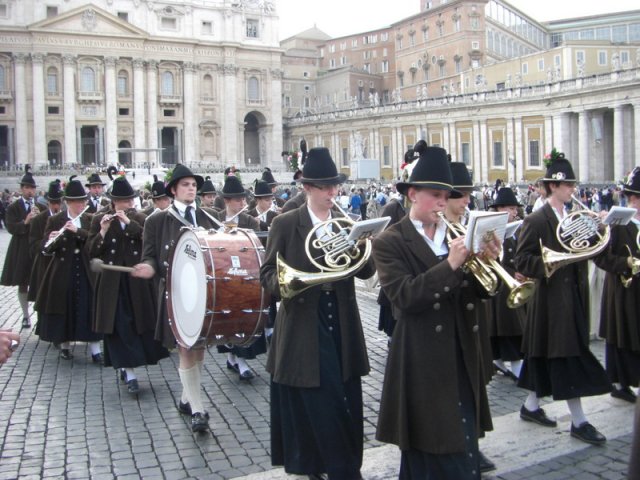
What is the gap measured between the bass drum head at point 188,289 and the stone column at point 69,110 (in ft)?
214

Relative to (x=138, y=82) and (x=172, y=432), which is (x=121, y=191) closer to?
(x=172, y=432)

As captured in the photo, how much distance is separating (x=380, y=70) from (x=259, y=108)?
19690 mm

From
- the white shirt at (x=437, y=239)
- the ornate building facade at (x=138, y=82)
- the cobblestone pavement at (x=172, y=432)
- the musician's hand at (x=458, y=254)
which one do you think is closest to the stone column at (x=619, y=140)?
the cobblestone pavement at (x=172, y=432)

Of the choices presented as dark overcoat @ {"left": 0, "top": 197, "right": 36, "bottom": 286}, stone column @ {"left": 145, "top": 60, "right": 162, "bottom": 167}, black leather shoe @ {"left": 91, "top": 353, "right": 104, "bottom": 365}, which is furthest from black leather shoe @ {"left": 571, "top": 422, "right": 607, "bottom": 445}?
stone column @ {"left": 145, "top": 60, "right": 162, "bottom": 167}

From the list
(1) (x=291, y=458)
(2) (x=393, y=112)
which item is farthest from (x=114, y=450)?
(2) (x=393, y=112)

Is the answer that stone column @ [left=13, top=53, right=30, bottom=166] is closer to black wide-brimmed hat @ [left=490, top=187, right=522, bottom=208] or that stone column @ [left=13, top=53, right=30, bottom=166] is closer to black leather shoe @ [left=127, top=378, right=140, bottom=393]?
black leather shoe @ [left=127, top=378, right=140, bottom=393]

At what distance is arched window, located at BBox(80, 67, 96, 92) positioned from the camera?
69.2 meters

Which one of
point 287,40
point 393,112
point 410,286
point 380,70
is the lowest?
point 410,286

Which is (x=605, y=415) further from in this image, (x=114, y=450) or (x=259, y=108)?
(x=259, y=108)

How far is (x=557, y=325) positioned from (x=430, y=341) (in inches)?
87.5

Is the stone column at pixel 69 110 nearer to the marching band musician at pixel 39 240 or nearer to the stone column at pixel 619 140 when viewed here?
the stone column at pixel 619 140

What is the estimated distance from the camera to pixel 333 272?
4645mm

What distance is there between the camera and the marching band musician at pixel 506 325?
793cm

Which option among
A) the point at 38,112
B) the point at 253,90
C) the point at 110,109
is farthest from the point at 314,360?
the point at 253,90
